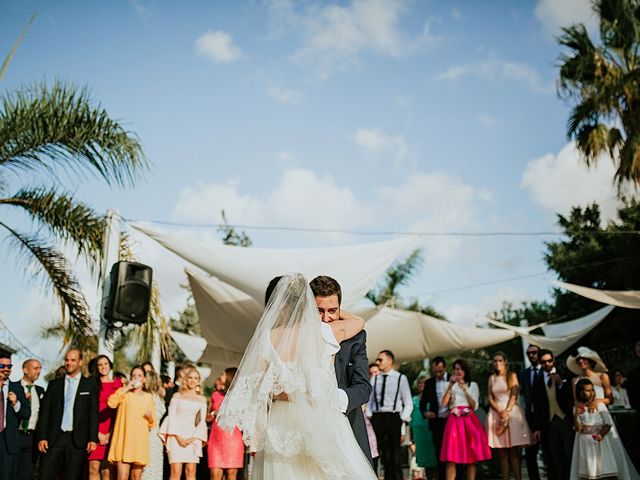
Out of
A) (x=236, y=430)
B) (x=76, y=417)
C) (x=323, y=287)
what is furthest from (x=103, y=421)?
(x=323, y=287)

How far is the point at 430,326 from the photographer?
13.5 metres

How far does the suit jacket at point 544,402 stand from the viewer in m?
8.03

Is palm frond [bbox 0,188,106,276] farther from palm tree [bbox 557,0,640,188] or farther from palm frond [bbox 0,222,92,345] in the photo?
palm tree [bbox 557,0,640,188]

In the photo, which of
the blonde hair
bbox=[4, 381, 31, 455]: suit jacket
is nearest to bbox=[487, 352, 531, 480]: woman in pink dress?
the blonde hair

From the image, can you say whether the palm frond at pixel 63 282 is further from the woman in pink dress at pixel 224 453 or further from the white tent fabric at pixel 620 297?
the white tent fabric at pixel 620 297

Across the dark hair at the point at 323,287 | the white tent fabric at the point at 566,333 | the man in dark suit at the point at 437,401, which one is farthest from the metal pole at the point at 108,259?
the white tent fabric at the point at 566,333

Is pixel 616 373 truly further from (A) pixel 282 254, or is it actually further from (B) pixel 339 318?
A: (B) pixel 339 318

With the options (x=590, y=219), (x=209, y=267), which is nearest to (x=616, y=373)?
(x=209, y=267)

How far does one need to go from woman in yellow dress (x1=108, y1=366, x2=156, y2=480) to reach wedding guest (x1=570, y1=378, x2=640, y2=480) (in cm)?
516

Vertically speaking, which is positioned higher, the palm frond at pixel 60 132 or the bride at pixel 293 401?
the palm frond at pixel 60 132

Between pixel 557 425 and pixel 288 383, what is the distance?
6.07m

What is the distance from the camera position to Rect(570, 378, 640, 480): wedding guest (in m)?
7.20

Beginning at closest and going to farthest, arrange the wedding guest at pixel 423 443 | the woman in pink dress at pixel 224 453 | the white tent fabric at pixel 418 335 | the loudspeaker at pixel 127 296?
the loudspeaker at pixel 127 296 < the woman in pink dress at pixel 224 453 < the wedding guest at pixel 423 443 < the white tent fabric at pixel 418 335

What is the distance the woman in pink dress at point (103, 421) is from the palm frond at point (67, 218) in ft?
4.50
